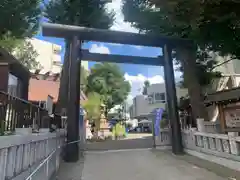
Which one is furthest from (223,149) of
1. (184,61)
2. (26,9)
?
(26,9)

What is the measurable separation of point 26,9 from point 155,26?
20.9 feet

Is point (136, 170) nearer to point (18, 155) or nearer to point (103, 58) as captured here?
point (18, 155)

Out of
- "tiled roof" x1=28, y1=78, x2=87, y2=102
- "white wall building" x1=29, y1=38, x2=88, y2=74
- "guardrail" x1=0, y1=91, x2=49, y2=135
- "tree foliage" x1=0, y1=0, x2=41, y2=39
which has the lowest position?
"guardrail" x1=0, y1=91, x2=49, y2=135

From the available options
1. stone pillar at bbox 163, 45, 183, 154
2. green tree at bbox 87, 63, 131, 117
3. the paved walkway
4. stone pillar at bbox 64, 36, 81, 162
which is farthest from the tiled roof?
green tree at bbox 87, 63, 131, 117

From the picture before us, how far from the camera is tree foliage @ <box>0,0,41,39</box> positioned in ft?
31.6

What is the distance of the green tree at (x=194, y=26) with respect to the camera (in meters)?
5.02

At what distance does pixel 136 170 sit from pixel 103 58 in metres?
4.98

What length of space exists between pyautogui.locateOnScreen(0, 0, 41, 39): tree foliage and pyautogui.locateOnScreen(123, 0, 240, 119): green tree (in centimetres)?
493

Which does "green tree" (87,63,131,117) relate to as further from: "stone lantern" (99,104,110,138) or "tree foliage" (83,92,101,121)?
"tree foliage" (83,92,101,121)

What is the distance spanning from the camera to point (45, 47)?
1400 inches

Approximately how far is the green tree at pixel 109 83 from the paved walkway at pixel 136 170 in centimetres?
2006

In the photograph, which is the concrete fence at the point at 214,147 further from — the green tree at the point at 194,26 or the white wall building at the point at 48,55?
the white wall building at the point at 48,55

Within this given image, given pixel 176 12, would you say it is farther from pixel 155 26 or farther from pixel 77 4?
pixel 77 4

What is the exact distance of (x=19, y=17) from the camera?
10.4 m
